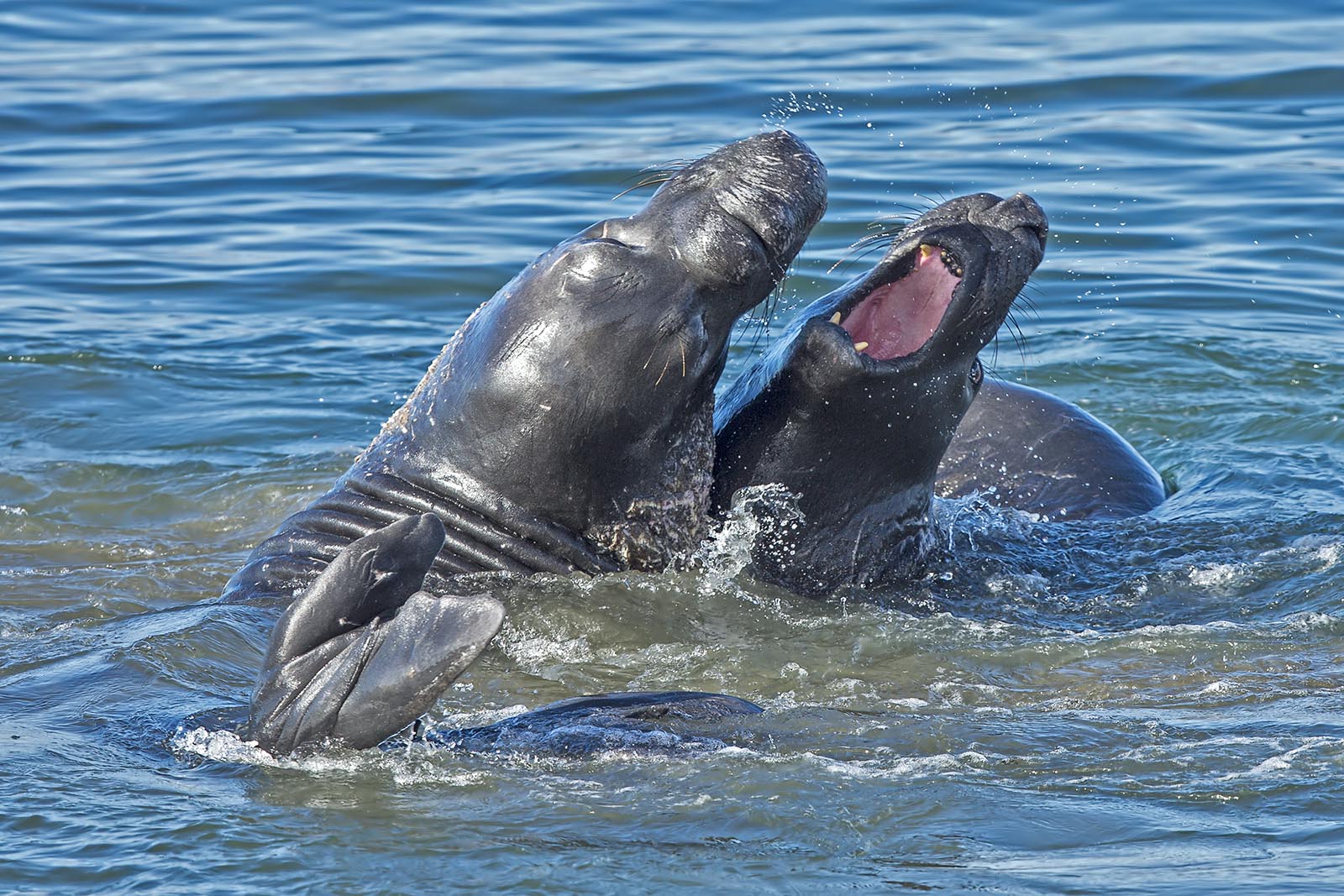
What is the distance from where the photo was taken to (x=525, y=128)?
55.2 feet

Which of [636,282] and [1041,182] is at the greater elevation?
[1041,182]

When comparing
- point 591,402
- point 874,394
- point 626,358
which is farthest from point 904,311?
point 591,402

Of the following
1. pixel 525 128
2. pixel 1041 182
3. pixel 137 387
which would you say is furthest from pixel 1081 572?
pixel 525 128

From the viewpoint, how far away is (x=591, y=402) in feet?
21.4

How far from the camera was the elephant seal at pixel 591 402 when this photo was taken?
6488 mm

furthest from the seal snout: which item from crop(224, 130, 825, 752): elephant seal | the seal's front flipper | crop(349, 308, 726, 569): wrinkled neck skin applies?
the seal's front flipper

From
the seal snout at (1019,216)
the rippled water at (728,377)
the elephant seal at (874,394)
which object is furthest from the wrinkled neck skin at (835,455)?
the seal snout at (1019,216)

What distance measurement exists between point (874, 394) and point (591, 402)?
106 cm

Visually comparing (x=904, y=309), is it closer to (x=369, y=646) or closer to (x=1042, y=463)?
(x=1042, y=463)

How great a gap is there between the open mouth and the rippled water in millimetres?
452

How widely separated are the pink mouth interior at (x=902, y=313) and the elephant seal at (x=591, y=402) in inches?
18.3

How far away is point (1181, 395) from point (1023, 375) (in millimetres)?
997

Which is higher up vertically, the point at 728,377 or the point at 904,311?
the point at 904,311

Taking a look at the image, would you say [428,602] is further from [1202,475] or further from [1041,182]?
[1041,182]
